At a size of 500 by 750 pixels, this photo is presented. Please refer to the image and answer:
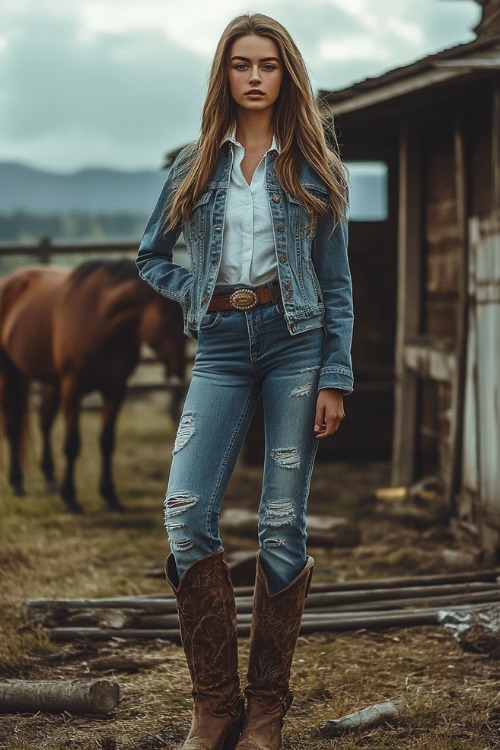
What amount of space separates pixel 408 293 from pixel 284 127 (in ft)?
17.4

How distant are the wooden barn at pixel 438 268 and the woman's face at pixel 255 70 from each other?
8.84 feet

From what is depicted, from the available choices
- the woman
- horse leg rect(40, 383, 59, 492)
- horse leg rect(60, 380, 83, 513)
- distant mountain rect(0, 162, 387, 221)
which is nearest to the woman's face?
the woman

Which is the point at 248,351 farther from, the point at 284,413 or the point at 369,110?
the point at 369,110

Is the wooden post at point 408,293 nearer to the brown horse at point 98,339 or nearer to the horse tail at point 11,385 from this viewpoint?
the brown horse at point 98,339

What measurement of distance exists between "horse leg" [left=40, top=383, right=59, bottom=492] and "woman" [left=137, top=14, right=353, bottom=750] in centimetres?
618

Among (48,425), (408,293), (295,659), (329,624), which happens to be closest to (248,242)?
(295,659)

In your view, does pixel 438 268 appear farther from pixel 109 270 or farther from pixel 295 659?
pixel 295 659

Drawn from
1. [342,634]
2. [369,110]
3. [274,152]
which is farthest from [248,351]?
[369,110]

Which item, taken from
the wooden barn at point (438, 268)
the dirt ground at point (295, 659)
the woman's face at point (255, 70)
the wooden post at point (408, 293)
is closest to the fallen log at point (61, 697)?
the dirt ground at point (295, 659)

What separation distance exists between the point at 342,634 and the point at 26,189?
5389 centimetres

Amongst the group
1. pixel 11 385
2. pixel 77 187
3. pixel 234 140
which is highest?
pixel 77 187

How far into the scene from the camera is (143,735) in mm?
3488

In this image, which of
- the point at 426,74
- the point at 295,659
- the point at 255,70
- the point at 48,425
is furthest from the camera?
the point at 48,425

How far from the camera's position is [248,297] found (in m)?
3.10
